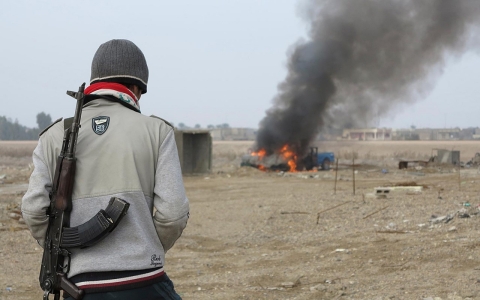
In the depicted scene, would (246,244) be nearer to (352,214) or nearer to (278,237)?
(278,237)

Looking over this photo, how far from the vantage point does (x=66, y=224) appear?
2.62 meters

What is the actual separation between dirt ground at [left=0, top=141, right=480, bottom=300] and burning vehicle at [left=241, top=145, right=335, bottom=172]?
1742 centimetres

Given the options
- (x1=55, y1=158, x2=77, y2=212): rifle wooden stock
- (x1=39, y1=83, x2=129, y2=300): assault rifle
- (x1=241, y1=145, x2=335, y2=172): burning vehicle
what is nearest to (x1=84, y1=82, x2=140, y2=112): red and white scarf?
(x1=39, y1=83, x2=129, y2=300): assault rifle

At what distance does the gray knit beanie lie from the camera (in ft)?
9.16

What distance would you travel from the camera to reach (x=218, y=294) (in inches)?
278

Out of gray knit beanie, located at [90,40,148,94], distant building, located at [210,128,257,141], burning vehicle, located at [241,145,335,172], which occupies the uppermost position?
distant building, located at [210,128,257,141]

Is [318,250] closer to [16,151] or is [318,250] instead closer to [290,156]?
[290,156]

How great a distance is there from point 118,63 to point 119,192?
0.59 metres

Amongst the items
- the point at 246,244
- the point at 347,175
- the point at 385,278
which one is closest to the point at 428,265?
the point at 385,278

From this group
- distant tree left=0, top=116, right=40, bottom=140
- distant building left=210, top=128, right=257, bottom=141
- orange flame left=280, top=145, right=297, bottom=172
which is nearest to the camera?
orange flame left=280, top=145, right=297, bottom=172

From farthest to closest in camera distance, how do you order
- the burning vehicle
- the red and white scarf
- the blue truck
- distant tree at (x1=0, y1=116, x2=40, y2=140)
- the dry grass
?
distant tree at (x1=0, y1=116, x2=40, y2=140)
the dry grass
the blue truck
the burning vehicle
the red and white scarf

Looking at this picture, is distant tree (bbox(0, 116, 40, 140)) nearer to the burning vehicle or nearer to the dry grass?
the dry grass

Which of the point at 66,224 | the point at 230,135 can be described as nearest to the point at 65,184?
the point at 66,224

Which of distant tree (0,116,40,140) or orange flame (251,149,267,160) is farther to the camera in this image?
distant tree (0,116,40,140)
